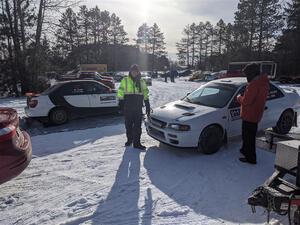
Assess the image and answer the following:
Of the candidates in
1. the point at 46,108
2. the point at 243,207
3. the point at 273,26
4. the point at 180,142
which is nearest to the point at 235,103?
the point at 180,142

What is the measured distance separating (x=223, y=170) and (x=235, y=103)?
178 cm

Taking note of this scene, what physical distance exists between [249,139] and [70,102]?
22.3ft

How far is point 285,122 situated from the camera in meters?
7.54

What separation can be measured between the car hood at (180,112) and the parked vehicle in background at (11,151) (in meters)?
2.85

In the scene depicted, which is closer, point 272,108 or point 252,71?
point 252,71

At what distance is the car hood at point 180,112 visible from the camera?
6062 mm

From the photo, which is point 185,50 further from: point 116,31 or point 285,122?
point 285,122

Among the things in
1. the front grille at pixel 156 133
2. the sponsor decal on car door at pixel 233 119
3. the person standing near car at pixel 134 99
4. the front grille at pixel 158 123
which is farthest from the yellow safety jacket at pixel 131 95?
the sponsor decal on car door at pixel 233 119

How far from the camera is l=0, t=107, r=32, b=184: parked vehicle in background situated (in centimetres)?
375

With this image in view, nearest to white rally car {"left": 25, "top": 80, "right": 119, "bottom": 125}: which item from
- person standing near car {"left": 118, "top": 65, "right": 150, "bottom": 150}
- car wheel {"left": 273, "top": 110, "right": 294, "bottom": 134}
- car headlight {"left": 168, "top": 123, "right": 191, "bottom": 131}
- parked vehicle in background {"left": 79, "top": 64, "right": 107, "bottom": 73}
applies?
person standing near car {"left": 118, "top": 65, "right": 150, "bottom": 150}

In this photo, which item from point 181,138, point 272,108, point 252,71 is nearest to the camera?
point 252,71

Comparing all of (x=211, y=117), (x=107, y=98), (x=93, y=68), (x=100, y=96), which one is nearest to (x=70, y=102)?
(x=100, y=96)

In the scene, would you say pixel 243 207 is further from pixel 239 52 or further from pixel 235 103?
pixel 239 52

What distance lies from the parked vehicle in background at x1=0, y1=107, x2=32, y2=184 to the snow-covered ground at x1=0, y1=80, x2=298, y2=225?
0.58 metres
